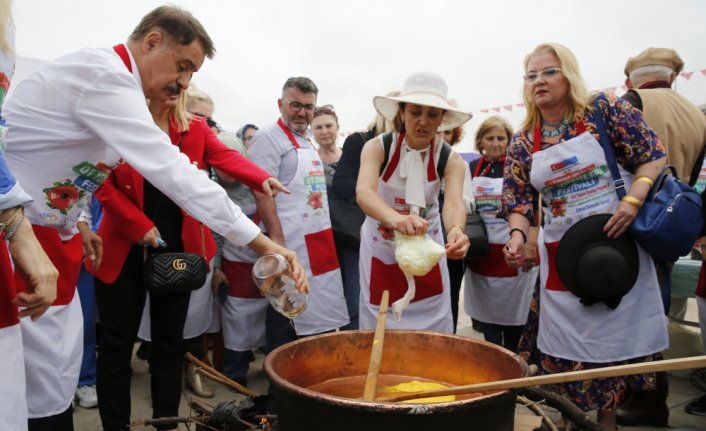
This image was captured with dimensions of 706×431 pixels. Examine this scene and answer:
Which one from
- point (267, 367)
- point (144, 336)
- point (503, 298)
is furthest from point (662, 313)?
point (144, 336)

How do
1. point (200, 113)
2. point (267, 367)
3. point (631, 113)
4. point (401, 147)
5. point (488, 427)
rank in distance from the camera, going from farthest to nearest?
point (200, 113) → point (401, 147) → point (631, 113) → point (267, 367) → point (488, 427)

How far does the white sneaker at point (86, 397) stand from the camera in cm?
348

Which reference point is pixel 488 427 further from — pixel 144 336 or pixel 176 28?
pixel 144 336

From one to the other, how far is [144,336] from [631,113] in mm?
3371

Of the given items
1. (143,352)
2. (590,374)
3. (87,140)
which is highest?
(87,140)

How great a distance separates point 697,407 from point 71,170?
3.74 metres

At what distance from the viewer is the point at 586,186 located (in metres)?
2.63

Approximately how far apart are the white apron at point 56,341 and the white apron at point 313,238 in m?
1.83

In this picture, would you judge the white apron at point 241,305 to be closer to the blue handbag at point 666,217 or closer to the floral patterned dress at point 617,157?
the floral patterned dress at point 617,157

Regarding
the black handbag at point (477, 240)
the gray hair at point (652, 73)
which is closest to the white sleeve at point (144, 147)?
the black handbag at point (477, 240)

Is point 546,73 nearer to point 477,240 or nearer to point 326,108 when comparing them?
point 477,240

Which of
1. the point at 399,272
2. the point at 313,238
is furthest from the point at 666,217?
the point at 313,238

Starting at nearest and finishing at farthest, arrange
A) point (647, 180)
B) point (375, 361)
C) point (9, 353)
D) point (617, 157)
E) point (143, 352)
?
1. point (9, 353)
2. point (375, 361)
3. point (647, 180)
4. point (617, 157)
5. point (143, 352)

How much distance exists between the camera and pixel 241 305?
3.87 meters
